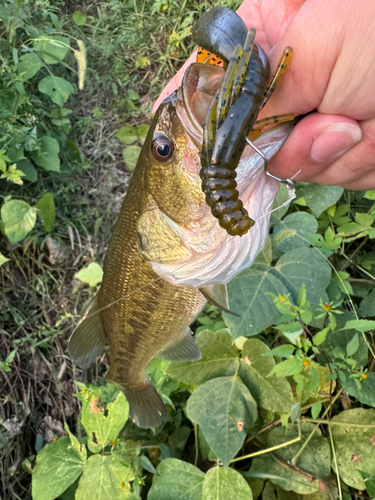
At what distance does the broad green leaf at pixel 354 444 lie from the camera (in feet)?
4.98

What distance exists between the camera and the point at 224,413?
5.33 ft

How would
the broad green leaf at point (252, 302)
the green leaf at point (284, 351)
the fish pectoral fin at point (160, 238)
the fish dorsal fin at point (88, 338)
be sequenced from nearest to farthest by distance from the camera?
the fish pectoral fin at point (160, 238), the green leaf at point (284, 351), the broad green leaf at point (252, 302), the fish dorsal fin at point (88, 338)

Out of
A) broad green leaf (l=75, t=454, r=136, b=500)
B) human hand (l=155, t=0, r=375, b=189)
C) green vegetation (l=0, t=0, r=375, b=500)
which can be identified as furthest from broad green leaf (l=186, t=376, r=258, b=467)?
human hand (l=155, t=0, r=375, b=189)

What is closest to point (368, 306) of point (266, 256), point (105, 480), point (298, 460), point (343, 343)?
point (343, 343)

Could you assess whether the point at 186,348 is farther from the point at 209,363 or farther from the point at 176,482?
the point at 176,482

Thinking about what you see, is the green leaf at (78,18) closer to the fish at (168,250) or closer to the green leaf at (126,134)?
the green leaf at (126,134)

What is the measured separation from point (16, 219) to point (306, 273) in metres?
1.84

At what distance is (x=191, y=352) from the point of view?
1.64 meters

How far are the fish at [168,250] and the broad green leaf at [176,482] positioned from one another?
224 mm

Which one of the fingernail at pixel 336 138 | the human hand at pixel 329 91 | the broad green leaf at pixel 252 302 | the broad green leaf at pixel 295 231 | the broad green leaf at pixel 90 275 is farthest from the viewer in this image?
the broad green leaf at pixel 90 275

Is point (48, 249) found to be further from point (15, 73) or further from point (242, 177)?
point (242, 177)

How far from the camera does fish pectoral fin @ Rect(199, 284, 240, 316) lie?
1239 mm

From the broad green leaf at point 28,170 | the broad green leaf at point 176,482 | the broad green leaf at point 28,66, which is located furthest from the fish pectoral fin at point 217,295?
the broad green leaf at point 28,66

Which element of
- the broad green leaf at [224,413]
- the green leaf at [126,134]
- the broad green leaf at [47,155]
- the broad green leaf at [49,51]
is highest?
the broad green leaf at [49,51]
